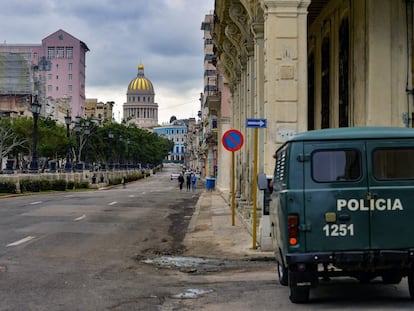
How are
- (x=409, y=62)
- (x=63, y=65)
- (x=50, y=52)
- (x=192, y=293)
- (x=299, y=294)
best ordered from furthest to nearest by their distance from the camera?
(x=63, y=65) < (x=50, y=52) < (x=409, y=62) < (x=192, y=293) < (x=299, y=294)

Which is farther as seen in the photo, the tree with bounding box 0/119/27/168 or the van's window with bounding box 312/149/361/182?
the tree with bounding box 0/119/27/168

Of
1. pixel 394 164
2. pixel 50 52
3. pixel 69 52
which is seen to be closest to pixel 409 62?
pixel 394 164

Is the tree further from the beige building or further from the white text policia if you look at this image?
the white text policia

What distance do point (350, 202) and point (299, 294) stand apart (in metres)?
1.51

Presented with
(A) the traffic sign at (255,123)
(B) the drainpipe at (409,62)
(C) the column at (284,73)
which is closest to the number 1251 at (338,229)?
(A) the traffic sign at (255,123)

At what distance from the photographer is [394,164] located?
8734mm

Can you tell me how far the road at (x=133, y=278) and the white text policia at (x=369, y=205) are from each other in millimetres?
1269

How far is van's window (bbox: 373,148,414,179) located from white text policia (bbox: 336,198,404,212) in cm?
30

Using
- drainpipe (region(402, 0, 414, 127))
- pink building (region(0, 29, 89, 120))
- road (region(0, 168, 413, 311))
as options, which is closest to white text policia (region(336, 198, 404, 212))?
road (region(0, 168, 413, 311))

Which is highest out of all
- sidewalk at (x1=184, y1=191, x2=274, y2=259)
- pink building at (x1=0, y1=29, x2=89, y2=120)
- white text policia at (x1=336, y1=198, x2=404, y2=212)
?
pink building at (x1=0, y1=29, x2=89, y2=120)

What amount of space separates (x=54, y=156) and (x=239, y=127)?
72.8 meters

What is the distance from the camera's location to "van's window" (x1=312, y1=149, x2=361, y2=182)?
8.73 meters

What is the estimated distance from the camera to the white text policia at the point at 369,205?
8.62m

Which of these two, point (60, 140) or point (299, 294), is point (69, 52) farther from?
point (299, 294)
